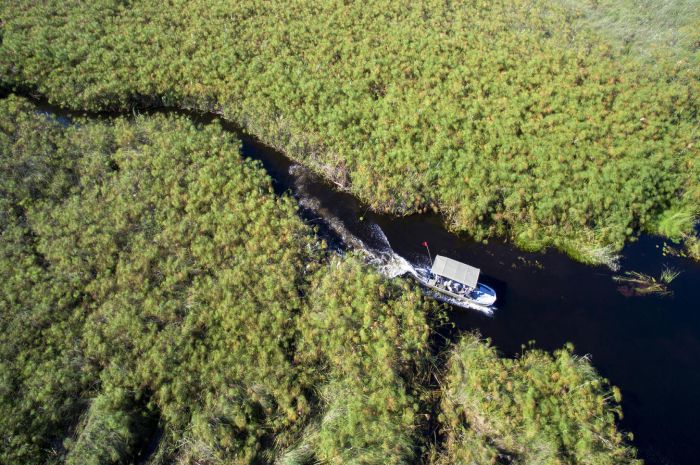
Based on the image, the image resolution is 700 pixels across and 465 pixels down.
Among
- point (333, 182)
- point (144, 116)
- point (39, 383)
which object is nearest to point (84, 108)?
point (144, 116)

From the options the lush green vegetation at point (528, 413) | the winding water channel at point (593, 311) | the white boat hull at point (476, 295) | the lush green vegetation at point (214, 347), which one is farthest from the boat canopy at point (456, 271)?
the lush green vegetation at point (528, 413)

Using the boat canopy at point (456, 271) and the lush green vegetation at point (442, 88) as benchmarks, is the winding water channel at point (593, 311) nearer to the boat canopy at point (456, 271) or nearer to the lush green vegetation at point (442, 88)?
the lush green vegetation at point (442, 88)

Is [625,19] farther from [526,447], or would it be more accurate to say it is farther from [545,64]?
[526,447]

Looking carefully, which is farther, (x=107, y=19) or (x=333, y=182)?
(x=107, y=19)

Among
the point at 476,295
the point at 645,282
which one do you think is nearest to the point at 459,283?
the point at 476,295

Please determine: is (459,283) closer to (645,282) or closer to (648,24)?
(645,282)

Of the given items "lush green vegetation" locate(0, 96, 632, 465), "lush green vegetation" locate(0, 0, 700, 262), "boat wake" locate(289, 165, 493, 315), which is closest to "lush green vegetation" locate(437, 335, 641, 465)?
"lush green vegetation" locate(0, 96, 632, 465)

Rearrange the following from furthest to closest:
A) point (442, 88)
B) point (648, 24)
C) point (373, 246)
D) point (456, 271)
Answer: point (648, 24), point (442, 88), point (373, 246), point (456, 271)
